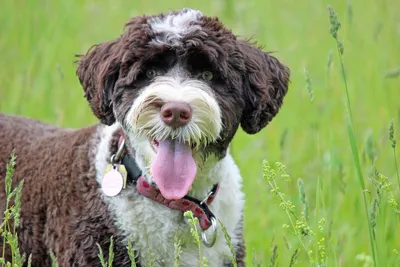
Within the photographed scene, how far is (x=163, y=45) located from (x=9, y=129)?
4.88 ft

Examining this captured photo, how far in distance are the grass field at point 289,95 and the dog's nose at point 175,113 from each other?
1.82 m

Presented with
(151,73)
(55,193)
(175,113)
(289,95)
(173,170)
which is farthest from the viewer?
(289,95)

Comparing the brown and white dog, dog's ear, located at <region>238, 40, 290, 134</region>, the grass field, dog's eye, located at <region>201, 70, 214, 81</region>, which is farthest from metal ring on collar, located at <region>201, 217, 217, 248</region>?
the grass field

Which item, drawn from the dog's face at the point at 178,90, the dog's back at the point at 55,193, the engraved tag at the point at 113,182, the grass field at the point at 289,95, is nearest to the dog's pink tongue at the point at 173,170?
the dog's face at the point at 178,90

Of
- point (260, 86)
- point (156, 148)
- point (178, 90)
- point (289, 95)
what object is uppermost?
point (289, 95)

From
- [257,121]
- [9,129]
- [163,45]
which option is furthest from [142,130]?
[9,129]

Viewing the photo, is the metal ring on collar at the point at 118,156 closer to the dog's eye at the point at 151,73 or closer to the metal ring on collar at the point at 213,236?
the dog's eye at the point at 151,73

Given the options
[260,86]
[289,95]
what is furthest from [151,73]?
[289,95]

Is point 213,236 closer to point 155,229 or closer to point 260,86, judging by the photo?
point 155,229

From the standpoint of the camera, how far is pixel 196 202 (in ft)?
15.5

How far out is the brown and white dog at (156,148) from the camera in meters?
4.40

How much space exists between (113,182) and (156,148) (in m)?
0.36

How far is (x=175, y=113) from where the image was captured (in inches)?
165

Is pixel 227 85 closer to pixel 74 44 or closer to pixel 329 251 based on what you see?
pixel 329 251
